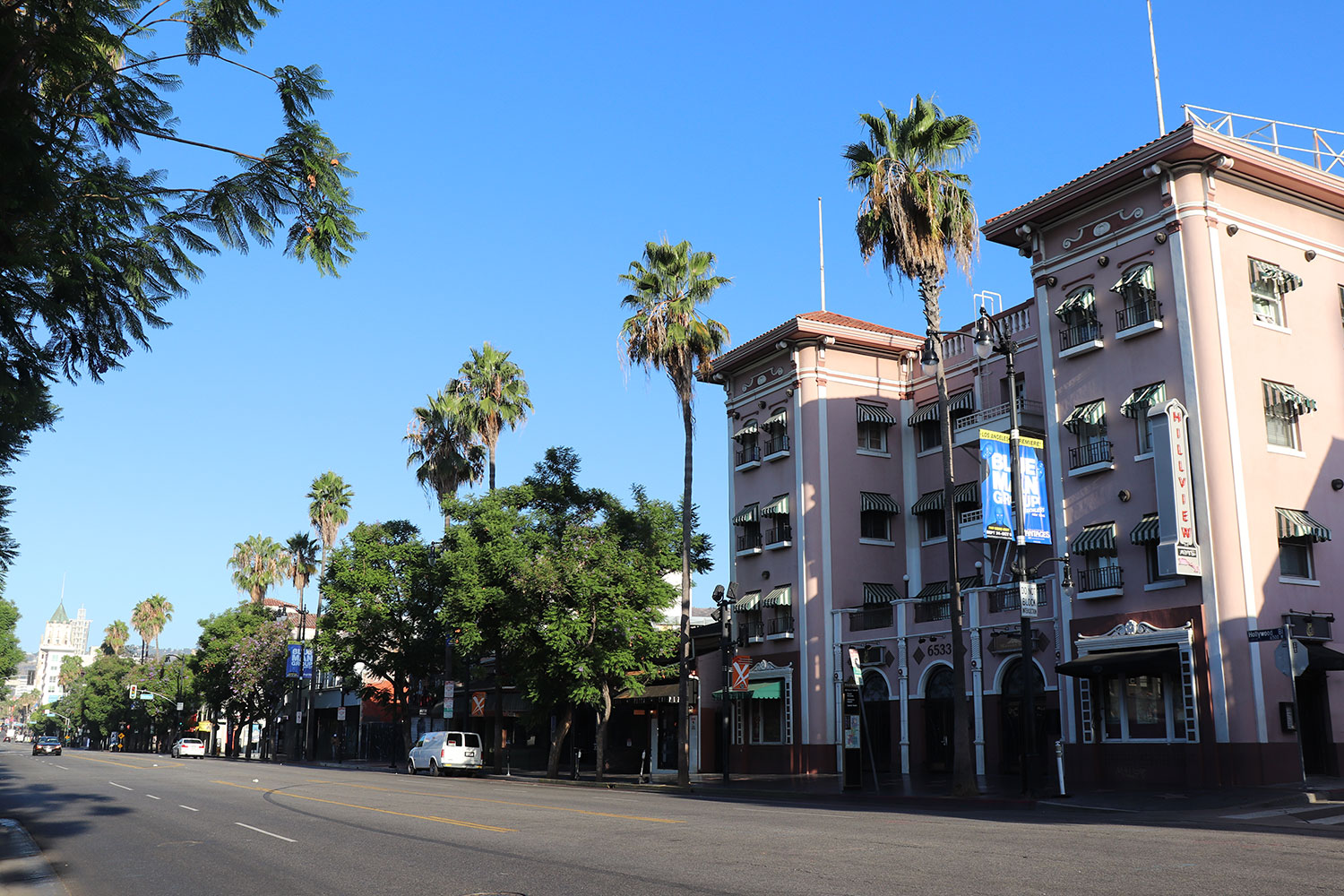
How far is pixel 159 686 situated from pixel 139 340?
101857 millimetres

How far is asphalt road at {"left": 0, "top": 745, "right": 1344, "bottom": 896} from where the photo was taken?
1030 centimetres

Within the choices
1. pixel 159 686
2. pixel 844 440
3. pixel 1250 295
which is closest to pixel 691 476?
pixel 844 440

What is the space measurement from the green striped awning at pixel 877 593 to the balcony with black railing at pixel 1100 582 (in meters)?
9.65

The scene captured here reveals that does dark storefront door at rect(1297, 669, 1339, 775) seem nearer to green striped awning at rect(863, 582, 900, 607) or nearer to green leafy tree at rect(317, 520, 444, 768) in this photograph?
green striped awning at rect(863, 582, 900, 607)

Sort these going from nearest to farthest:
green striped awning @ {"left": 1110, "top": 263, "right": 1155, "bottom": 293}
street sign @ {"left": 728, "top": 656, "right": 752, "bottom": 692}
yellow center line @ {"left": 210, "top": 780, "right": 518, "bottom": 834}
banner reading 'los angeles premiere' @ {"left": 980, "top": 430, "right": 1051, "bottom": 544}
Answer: yellow center line @ {"left": 210, "top": 780, "right": 518, "bottom": 834}, banner reading 'los angeles premiere' @ {"left": 980, "top": 430, "right": 1051, "bottom": 544}, green striped awning @ {"left": 1110, "top": 263, "right": 1155, "bottom": 293}, street sign @ {"left": 728, "top": 656, "right": 752, "bottom": 692}

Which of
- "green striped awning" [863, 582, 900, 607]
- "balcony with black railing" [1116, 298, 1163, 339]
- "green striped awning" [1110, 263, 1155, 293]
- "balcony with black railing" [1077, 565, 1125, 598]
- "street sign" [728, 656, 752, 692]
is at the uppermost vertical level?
"green striped awning" [1110, 263, 1155, 293]

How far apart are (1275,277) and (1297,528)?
6.67m

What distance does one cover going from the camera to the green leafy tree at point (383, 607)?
47625 mm

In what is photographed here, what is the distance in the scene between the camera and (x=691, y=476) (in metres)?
37.6

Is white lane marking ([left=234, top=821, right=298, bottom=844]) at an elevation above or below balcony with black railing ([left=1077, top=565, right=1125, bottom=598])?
below

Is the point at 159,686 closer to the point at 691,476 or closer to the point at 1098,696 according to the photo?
the point at 691,476

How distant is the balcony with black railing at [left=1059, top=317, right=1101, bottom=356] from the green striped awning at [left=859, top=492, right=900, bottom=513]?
32.1 feet

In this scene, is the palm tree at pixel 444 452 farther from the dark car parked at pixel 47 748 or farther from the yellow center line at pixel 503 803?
the dark car parked at pixel 47 748

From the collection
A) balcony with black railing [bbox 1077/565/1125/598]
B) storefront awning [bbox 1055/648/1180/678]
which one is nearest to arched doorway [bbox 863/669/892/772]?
balcony with black railing [bbox 1077/565/1125/598]
